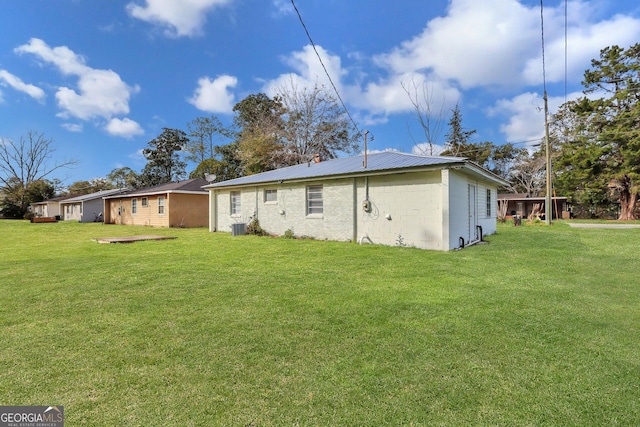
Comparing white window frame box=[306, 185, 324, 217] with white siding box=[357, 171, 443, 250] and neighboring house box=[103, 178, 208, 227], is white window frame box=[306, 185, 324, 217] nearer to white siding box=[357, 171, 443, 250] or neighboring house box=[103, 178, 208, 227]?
white siding box=[357, 171, 443, 250]

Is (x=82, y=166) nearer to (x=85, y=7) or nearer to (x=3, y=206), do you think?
(x=3, y=206)

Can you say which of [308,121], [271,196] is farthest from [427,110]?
[271,196]

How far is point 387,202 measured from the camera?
33.1 feet

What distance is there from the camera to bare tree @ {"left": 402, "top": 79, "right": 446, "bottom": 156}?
1841 centimetres

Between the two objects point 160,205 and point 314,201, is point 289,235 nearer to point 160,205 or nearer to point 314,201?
point 314,201

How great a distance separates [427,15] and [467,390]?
12.8 m

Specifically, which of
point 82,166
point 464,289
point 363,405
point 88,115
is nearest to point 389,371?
point 363,405

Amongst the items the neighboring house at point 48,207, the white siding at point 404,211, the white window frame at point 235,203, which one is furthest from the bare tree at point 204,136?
the white siding at point 404,211

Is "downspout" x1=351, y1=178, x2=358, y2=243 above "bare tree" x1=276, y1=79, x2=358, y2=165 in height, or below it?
below

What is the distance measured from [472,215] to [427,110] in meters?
10.9

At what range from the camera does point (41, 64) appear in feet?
68.9

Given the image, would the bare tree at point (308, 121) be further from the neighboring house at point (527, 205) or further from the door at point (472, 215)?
the neighboring house at point (527, 205)

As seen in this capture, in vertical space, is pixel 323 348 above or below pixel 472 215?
below

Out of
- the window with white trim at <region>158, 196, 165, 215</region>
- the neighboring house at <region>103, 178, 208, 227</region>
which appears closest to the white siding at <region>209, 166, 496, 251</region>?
the neighboring house at <region>103, 178, 208, 227</region>
